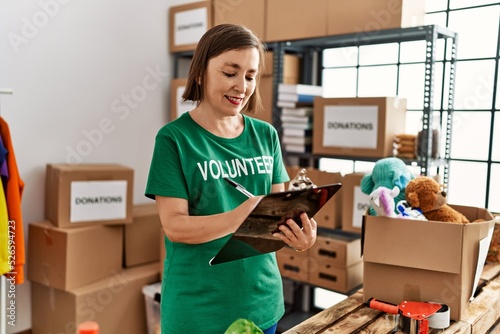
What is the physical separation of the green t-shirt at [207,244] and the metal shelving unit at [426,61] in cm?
125

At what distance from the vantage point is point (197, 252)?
128cm

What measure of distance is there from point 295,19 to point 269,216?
6.48 feet

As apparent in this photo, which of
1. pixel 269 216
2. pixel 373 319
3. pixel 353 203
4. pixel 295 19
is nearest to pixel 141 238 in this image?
pixel 353 203

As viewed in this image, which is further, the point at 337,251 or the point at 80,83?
the point at 80,83

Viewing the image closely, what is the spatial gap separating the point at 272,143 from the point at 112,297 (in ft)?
5.92

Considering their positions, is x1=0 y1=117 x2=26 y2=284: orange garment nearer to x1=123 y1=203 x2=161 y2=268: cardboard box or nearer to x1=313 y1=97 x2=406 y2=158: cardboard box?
x1=123 y1=203 x2=161 y2=268: cardboard box

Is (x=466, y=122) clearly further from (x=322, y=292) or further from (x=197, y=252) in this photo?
(x=197, y=252)

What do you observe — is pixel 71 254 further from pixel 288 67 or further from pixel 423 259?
pixel 423 259

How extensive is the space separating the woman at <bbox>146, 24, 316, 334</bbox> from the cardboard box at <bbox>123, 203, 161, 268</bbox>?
1724 millimetres

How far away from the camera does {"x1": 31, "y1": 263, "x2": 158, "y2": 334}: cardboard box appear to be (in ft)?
8.75

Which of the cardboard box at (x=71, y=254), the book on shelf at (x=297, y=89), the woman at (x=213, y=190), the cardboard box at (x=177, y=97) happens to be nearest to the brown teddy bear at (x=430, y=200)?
the woman at (x=213, y=190)

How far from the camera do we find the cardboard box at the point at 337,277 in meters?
2.55

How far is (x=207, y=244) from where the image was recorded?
4.21 feet

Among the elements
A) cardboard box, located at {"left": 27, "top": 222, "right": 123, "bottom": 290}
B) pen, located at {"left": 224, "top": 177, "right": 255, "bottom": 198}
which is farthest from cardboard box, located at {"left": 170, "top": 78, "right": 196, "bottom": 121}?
pen, located at {"left": 224, "top": 177, "right": 255, "bottom": 198}
